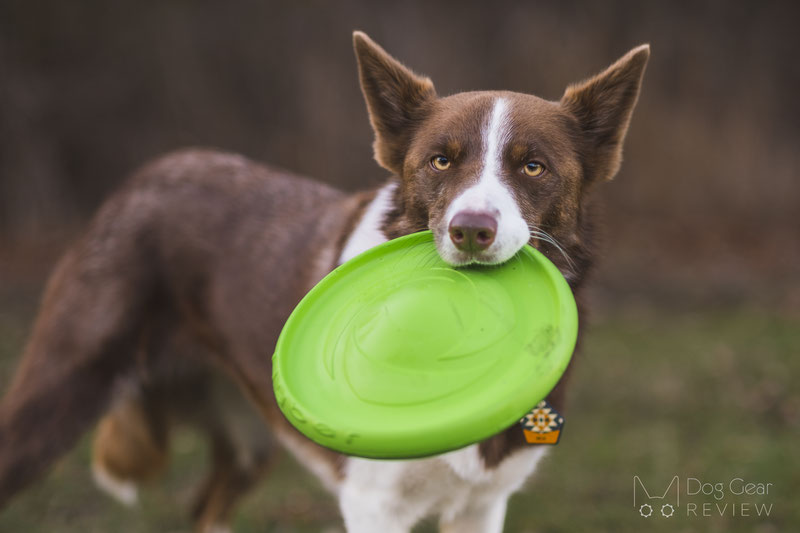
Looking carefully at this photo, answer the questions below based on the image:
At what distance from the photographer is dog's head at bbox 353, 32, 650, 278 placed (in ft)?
7.22

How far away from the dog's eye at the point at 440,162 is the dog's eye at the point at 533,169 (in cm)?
24

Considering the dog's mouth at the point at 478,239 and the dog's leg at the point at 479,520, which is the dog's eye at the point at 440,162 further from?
the dog's leg at the point at 479,520

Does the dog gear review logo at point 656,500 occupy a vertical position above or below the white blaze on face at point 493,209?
below

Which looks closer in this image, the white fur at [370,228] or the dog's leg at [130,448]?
the white fur at [370,228]

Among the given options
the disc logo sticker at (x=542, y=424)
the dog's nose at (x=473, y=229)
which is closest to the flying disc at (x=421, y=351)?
the dog's nose at (x=473, y=229)

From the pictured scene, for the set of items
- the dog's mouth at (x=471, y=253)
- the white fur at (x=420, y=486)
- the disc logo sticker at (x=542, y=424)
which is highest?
the dog's mouth at (x=471, y=253)

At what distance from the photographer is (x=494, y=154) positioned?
7.74ft

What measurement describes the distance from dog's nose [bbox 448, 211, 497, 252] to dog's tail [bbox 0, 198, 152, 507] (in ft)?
5.90

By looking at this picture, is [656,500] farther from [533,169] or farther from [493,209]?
[493,209]

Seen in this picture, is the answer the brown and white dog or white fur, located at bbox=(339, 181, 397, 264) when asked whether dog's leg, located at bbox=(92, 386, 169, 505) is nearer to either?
the brown and white dog

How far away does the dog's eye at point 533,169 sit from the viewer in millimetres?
2398

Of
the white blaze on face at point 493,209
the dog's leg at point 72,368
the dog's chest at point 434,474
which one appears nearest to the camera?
the white blaze on face at point 493,209

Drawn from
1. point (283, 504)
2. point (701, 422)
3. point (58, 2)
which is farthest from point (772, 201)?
point (58, 2)

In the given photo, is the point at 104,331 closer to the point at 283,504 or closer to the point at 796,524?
the point at 283,504
